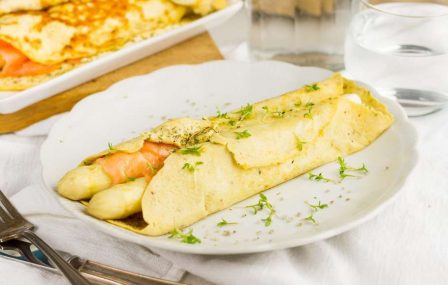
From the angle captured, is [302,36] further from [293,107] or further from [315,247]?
[315,247]

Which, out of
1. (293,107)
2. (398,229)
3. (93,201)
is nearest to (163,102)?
(293,107)

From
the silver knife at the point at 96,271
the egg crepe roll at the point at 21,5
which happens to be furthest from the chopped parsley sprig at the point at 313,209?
the egg crepe roll at the point at 21,5

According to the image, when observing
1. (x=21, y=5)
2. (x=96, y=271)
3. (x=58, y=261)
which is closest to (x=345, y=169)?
(x=96, y=271)

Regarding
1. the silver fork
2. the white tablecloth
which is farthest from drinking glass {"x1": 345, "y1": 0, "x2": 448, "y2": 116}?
the silver fork

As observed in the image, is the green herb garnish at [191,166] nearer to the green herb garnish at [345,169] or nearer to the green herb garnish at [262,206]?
the green herb garnish at [262,206]

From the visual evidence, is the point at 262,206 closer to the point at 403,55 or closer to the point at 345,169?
the point at 345,169

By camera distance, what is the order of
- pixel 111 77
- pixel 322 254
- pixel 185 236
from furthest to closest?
pixel 111 77, pixel 322 254, pixel 185 236
